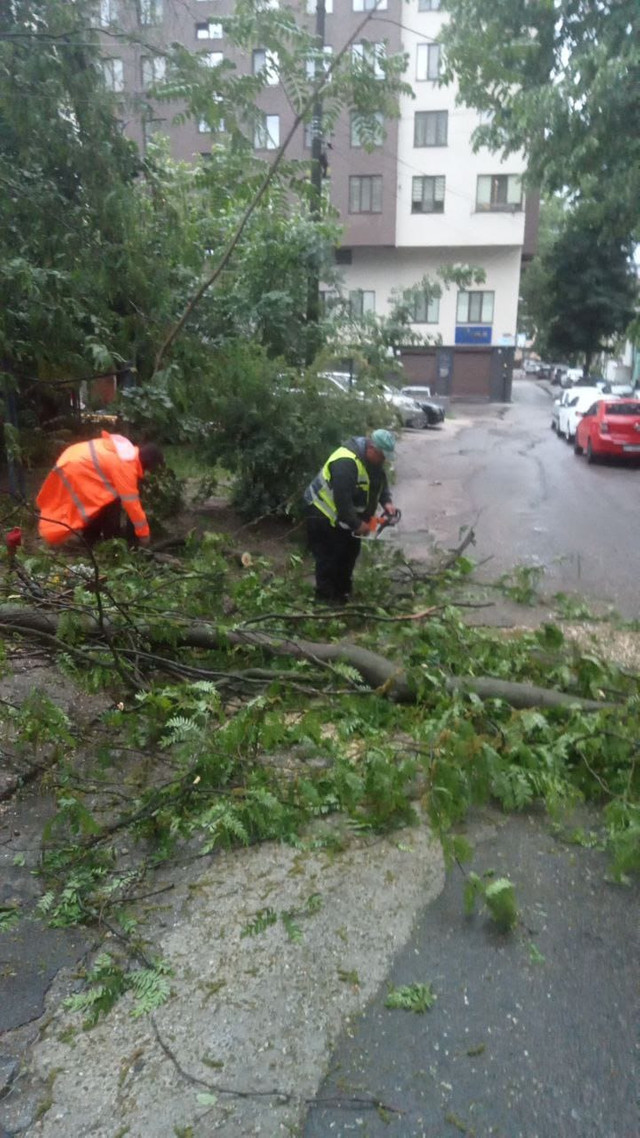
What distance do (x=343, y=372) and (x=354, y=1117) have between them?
10.0 meters

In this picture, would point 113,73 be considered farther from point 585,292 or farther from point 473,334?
point 473,334

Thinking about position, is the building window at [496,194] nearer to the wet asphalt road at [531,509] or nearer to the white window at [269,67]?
the wet asphalt road at [531,509]

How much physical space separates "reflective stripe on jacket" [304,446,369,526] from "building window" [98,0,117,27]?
3.78m

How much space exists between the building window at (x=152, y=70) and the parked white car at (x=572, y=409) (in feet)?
55.1

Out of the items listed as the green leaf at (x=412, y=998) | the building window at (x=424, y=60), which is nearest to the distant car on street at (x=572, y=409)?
the building window at (x=424, y=60)

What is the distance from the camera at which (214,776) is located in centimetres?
394

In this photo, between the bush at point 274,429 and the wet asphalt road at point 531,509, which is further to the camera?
the bush at point 274,429

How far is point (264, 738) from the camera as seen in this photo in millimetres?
4020

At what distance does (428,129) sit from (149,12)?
103 feet

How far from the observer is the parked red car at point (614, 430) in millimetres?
18969

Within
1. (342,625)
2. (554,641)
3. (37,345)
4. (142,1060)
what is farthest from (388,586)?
(142,1060)

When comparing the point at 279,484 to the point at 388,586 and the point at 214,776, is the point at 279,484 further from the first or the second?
the point at 214,776

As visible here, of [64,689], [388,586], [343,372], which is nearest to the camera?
[64,689]

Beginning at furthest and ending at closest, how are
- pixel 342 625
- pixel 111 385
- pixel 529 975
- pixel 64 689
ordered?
pixel 111 385, pixel 342 625, pixel 64 689, pixel 529 975
